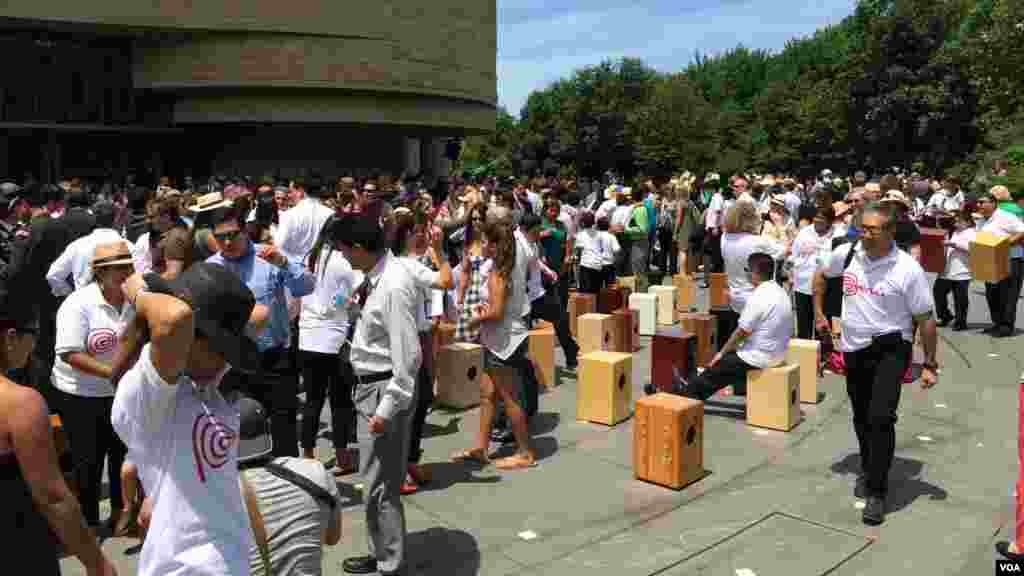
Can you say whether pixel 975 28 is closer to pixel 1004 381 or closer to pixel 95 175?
pixel 1004 381

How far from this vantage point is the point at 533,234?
29.9 ft

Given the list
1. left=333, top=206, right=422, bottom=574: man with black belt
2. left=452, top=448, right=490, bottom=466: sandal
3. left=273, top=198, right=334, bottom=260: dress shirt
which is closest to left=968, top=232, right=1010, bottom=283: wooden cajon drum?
left=452, top=448, right=490, bottom=466: sandal

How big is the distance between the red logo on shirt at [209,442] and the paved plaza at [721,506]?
266cm

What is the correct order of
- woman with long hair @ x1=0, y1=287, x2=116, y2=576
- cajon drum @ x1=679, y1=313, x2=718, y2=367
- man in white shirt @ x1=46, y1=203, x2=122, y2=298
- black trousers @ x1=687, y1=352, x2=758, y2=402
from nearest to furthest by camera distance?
woman with long hair @ x1=0, y1=287, x2=116, y2=576 < man in white shirt @ x1=46, y1=203, x2=122, y2=298 < black trousers @ x1=687, y1=352, x2=758, y2=402 < cajon drum @ x1=679, y1=313, x2=718, y2=367

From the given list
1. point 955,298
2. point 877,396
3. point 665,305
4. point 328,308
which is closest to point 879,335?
point 877,396

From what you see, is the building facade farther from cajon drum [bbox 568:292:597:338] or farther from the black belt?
the black belt

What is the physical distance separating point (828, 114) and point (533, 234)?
42.4 m

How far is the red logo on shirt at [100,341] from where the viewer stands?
498cm

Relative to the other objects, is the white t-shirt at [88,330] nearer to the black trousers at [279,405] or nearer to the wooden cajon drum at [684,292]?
the black trousers at [279,405]

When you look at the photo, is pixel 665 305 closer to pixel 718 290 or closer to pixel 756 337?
pixel 718 290

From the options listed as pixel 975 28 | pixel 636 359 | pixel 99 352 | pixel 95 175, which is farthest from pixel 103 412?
pixel 975 28

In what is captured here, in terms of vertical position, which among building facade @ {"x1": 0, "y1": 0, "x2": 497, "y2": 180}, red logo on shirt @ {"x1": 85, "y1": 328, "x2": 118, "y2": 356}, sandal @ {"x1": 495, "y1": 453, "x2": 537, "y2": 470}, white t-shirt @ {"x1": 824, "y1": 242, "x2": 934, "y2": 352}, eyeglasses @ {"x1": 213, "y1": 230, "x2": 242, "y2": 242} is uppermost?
building facade @ {"x1": 0, "y1": 0, "x2": 497, "y2": 180}

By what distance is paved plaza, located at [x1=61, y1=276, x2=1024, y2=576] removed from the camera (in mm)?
4910

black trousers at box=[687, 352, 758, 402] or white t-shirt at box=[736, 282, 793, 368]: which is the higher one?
white t-shirt at box=[736, 282, 793, 368]
